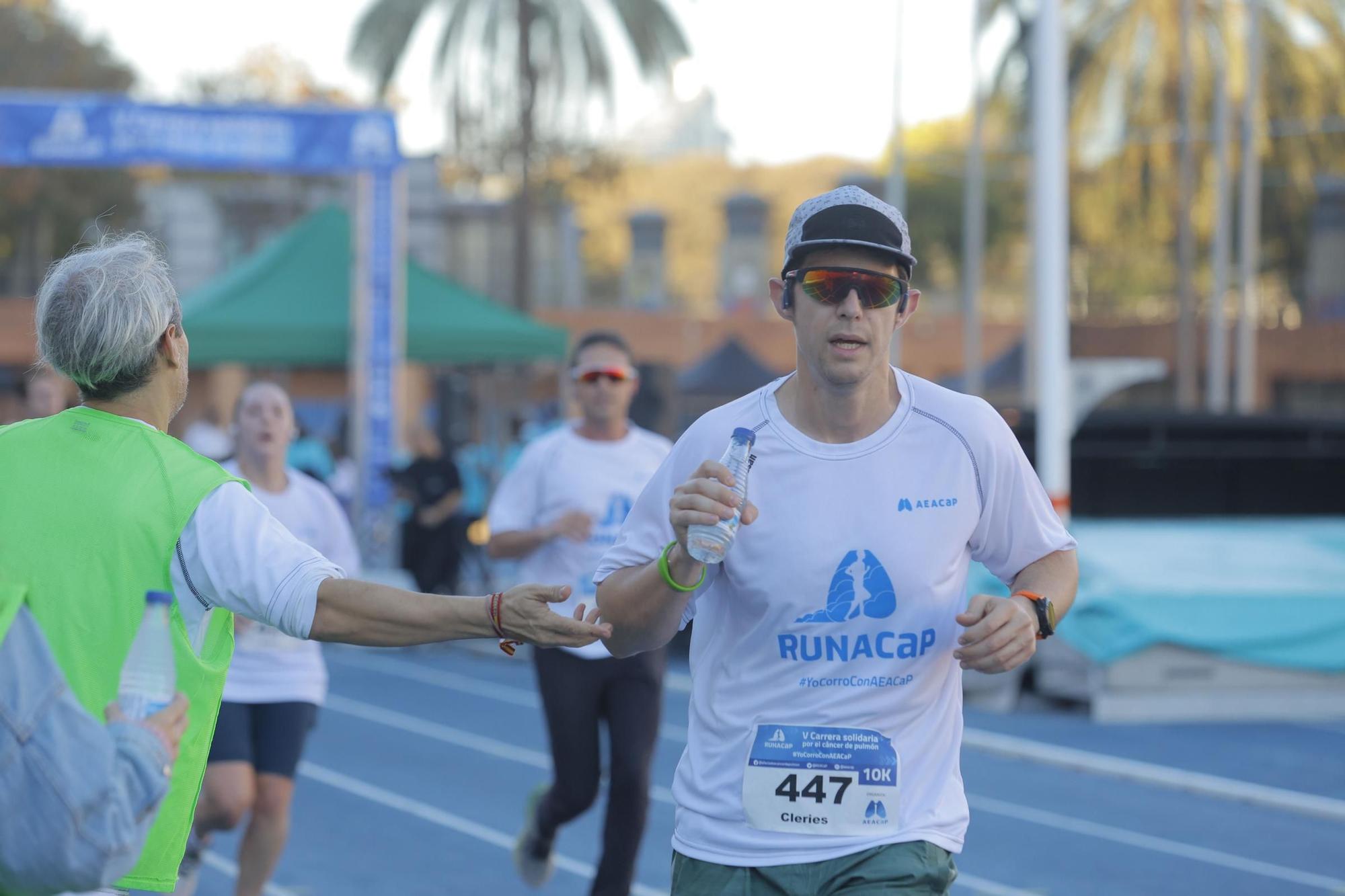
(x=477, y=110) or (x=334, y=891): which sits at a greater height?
(x=477, y=110)

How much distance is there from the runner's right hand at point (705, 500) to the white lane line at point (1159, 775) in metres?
6.53

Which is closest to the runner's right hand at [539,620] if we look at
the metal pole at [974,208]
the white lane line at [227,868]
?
the white lane line at [227,868]

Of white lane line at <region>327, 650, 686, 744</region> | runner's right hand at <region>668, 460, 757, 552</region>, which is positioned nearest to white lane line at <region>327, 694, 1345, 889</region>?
white lane line at <region>327, 650, 686, 744</region>

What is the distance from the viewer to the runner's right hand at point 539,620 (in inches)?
129

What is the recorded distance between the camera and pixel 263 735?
6191 millimetres

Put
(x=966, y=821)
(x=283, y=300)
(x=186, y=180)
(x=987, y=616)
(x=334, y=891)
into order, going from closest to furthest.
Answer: (x=987, y=616) → (x=966, y=821) → (x=334, y=891) → (x=283, y=300) → (x=186, y=180)

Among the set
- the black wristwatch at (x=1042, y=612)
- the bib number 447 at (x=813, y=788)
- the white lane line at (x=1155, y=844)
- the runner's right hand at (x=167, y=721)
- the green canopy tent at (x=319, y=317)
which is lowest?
the white lane line at (x=1155, y=844)

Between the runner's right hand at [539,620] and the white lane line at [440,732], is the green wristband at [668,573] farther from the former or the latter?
the white lane line at [440,732]

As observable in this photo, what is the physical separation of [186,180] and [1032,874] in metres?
43.1

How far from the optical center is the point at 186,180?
47.2 metres

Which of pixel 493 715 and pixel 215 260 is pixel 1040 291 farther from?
pixel 215 260

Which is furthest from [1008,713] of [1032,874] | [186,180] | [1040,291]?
[186,180]

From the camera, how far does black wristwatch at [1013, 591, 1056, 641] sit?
3520 mm

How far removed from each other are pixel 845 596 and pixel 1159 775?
290 inches
